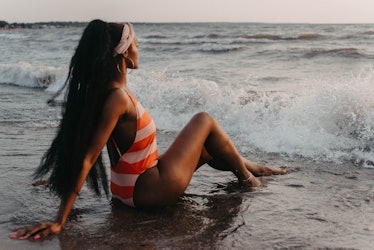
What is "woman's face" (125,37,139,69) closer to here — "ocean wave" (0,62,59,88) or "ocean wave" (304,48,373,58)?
"ocean wave" (0,62,59,88)

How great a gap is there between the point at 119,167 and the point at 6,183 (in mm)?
1459

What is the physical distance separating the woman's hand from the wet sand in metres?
0.04

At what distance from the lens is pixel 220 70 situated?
49.4 feet

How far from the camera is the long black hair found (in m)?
3.12

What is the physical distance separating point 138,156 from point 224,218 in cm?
78

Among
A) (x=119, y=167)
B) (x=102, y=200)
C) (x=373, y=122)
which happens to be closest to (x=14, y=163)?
(x=102, y=200)

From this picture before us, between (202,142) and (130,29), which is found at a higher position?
(130,29)

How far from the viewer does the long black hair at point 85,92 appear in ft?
10.2

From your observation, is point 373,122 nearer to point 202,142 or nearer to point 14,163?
point 202,142

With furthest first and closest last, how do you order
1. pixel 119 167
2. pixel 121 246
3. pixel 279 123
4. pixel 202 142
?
1. pixel 279 123
2. pixel 202 142
3. pixel 119 167
4. pixel 121 246

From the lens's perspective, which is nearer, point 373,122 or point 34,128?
point 373,122

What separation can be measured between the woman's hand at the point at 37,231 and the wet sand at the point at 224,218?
1.7 inches

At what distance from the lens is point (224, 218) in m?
3.54

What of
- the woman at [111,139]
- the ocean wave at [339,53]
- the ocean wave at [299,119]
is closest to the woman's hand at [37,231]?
the woman at [111,139]
